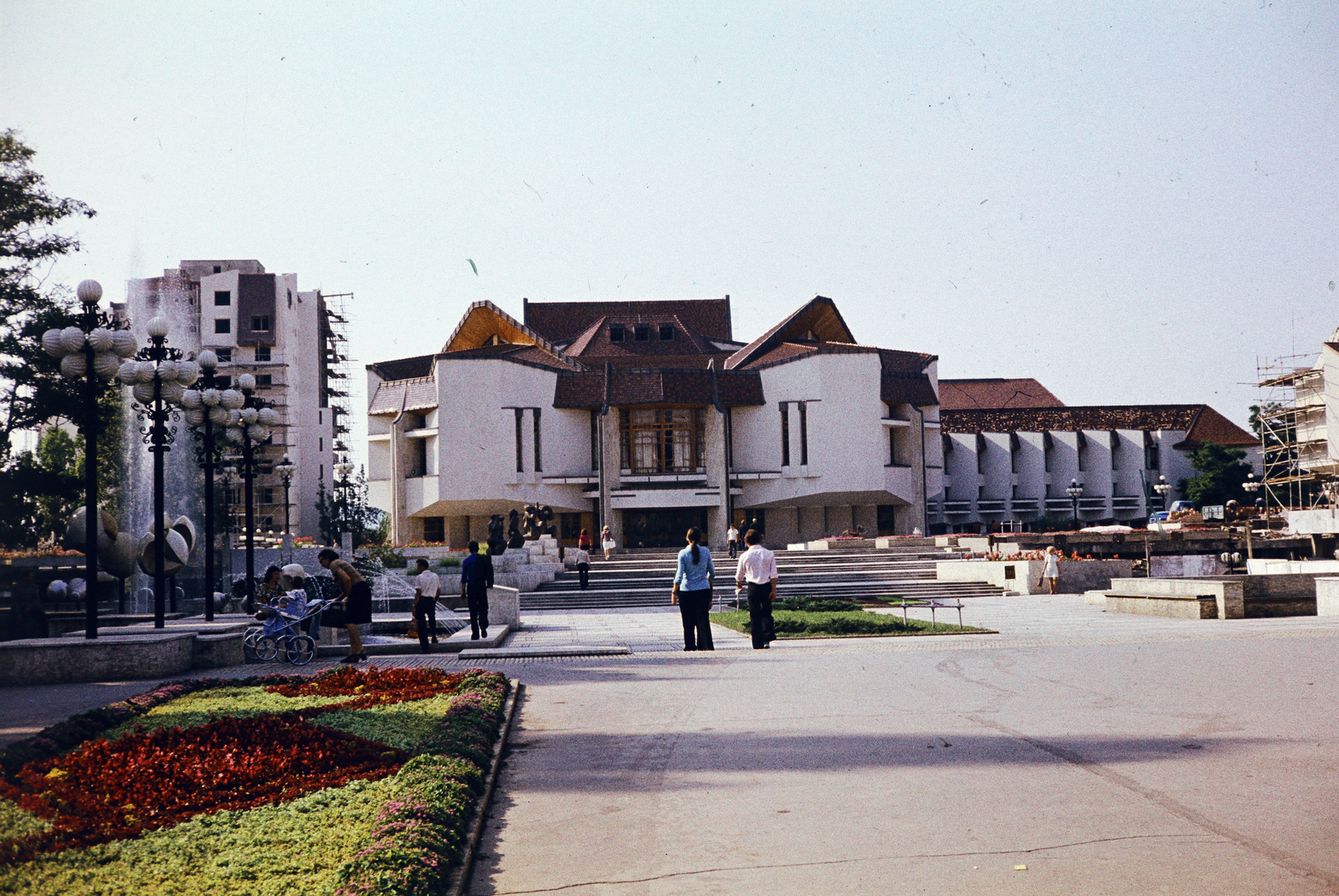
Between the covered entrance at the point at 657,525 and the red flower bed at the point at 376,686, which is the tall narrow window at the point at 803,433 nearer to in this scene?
the covered entrance at the point at 657,525

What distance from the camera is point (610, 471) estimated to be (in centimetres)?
5378

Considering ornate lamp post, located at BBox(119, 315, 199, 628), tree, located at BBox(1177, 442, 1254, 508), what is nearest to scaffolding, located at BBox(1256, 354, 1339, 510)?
tree, located at BBox(1177, 442, 1254, 508)

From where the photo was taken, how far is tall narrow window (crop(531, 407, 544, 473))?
5319cm

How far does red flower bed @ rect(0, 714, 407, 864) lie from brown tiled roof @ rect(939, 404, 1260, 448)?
6689cm

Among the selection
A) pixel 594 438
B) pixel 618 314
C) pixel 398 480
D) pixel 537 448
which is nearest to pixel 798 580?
pixel 537 448

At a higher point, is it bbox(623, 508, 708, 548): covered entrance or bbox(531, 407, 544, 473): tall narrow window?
bbox(531, 407, 544, 473): tall narrow window

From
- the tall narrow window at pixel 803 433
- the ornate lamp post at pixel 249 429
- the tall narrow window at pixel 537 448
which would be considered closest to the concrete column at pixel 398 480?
the tall narrow window at pixel 537 448

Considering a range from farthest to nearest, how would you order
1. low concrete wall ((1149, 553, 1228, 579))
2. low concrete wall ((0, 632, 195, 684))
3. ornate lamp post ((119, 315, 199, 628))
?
low concrete wall ((1149, 553, 1228, 579)), ornate lamp post ((119, 315, 199, 628)), low concrete wall ((0, 632, 195, 684))

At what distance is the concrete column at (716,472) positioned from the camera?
53.4 m

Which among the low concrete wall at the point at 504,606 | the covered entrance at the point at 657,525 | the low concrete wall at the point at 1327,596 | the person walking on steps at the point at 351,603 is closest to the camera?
the person walking on steps at the point at 351,603

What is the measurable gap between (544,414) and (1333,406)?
38.7 meters

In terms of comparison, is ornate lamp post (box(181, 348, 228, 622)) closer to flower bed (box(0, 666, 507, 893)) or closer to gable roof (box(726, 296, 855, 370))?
flower bed (box(0, 666, 507, 893))

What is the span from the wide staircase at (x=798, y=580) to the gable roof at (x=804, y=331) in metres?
16.7

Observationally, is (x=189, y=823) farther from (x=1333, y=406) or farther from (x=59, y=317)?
(x=1333, y=406)
